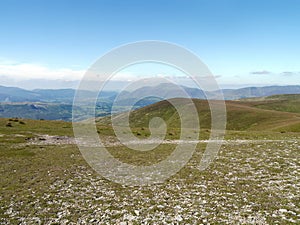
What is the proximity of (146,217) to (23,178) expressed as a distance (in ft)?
50.9

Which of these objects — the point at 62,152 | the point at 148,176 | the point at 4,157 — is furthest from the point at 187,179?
the point at 4,157

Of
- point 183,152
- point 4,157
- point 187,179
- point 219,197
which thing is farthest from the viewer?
point 183,152

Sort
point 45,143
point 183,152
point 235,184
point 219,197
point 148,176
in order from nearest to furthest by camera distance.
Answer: point 219,197 → point 235,184 → point 148,176 → point 183,152 → point 45,143

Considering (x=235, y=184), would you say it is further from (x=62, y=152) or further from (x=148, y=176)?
(x=62, y=152)

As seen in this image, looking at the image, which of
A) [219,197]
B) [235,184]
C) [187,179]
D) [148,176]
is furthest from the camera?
[148,176]

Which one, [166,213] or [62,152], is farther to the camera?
[62,152]

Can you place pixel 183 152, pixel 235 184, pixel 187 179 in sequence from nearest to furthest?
pixel 235 184, pixel 187 179, pixel 183 152

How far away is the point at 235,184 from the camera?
65.1ft

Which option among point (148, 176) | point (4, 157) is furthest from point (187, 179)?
point (4, 157)

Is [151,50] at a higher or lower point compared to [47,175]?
higher

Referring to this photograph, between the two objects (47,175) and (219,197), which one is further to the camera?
(47,175)

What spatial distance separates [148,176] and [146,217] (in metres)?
9.35

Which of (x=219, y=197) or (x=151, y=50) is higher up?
(x=151, y=50)

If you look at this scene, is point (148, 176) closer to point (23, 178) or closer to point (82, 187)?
point (82, 187)
